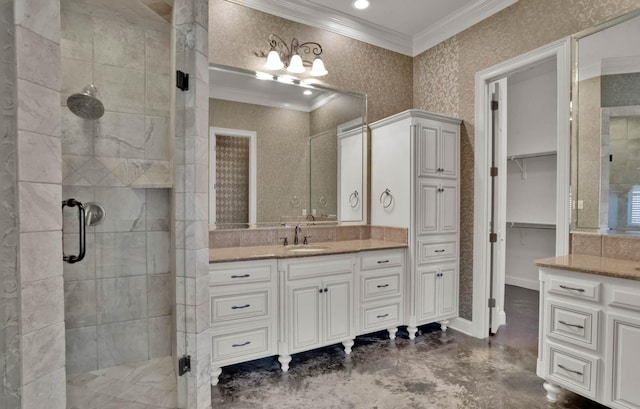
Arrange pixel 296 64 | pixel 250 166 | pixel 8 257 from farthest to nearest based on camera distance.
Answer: pixel 296 64 < pixel 250 166 < pixel 8 257

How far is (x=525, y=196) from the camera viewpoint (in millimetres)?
4574

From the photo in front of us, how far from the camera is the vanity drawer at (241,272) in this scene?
7.14 feet

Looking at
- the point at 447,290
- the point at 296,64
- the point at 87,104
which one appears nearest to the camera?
the point at 87,104

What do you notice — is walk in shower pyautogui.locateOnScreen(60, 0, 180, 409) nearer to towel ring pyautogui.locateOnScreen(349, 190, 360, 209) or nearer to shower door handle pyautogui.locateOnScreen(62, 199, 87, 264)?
shower door handle pyautogui.locateOnScreen(62, 199, 87, 264)

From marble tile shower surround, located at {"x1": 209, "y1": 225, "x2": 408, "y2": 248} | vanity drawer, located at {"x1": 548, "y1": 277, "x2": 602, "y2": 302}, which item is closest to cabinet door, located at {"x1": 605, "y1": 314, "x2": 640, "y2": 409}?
vanity drawer, located at {"x1": 548, "y1": 277, "x2": 602, "y2": 302}

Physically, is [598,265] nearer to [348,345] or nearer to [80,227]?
[348,345]

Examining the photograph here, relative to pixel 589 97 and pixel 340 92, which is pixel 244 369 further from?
pixel 589 97

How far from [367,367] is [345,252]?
87cm

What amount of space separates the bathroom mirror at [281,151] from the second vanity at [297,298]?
1.20 ft

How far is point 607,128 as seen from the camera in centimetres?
222

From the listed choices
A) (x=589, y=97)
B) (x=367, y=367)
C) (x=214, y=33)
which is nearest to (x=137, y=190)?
(x=214, y=33)

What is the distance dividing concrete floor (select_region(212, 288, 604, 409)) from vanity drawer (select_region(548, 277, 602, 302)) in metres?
0.69

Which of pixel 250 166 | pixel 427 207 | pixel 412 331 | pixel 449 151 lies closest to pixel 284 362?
pixel 412 331

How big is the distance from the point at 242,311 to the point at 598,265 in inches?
88.2
